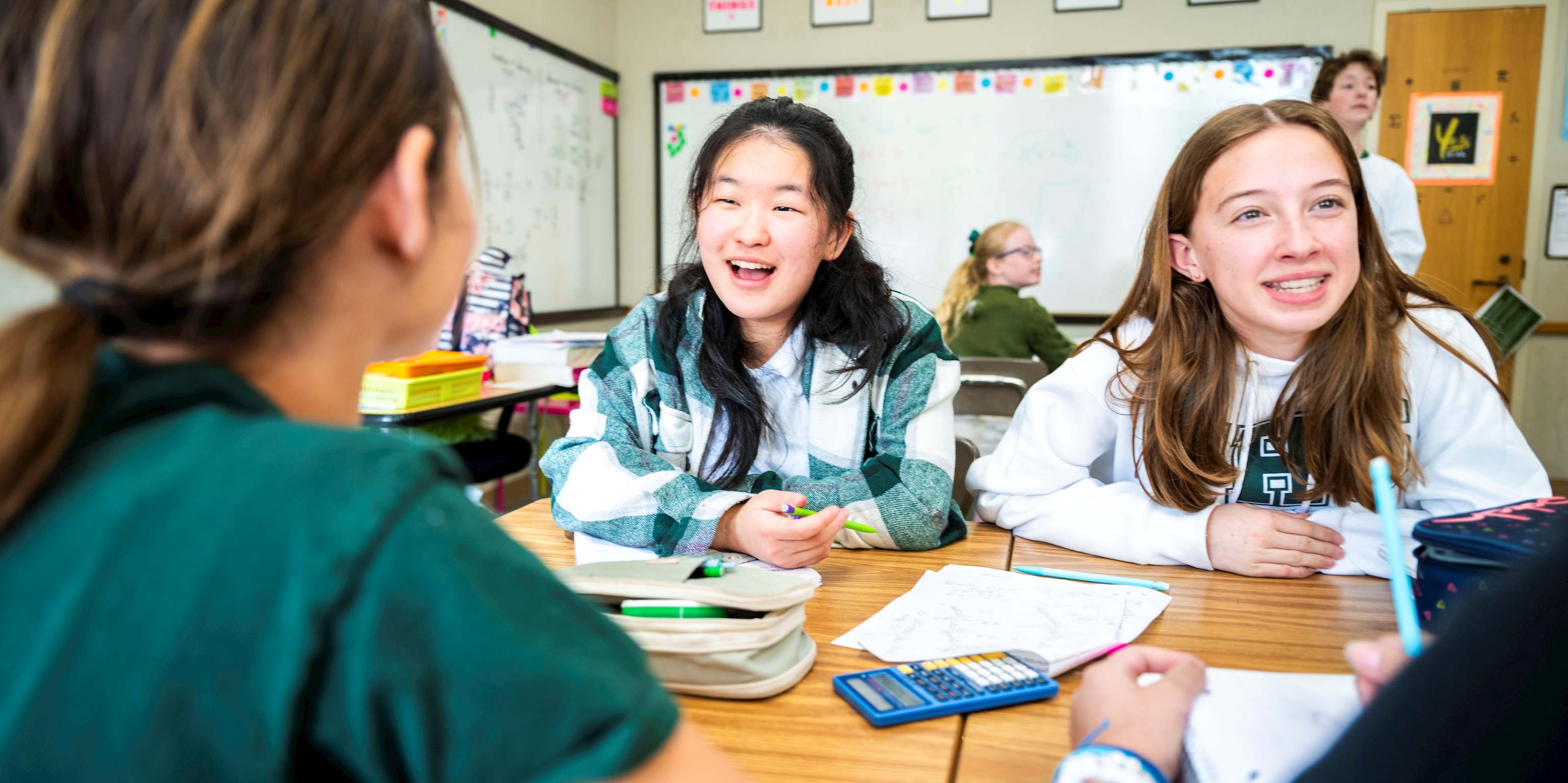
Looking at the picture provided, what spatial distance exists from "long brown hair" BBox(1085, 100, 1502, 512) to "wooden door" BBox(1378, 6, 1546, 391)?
3.63 meters

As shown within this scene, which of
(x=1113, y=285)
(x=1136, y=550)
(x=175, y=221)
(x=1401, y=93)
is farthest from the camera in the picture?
(x=1113, y=285)

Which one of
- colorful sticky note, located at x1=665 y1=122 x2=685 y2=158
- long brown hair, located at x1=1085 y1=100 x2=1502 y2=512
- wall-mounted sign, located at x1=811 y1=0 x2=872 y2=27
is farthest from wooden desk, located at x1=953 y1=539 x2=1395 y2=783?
colorful sticky note, located at x1=665 y1=122 x2=685 y2=158

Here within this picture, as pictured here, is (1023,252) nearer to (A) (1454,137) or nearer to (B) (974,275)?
(B) (974,275)

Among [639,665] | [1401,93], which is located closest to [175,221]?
[639,665]

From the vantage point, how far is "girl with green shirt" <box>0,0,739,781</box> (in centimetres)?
35

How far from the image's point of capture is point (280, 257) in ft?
1.39

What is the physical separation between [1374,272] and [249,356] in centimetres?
140

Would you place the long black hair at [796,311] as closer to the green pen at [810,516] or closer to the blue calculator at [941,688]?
the green pen at [810,516]

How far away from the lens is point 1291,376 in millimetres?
1304

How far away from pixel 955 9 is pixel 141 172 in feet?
15.6

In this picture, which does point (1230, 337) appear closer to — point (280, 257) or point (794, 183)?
point (794, 183)

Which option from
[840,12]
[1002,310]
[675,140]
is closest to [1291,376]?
[1002,310]

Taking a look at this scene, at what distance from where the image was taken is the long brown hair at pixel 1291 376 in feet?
4.12

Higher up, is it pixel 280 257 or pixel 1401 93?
pixel 1401 93
